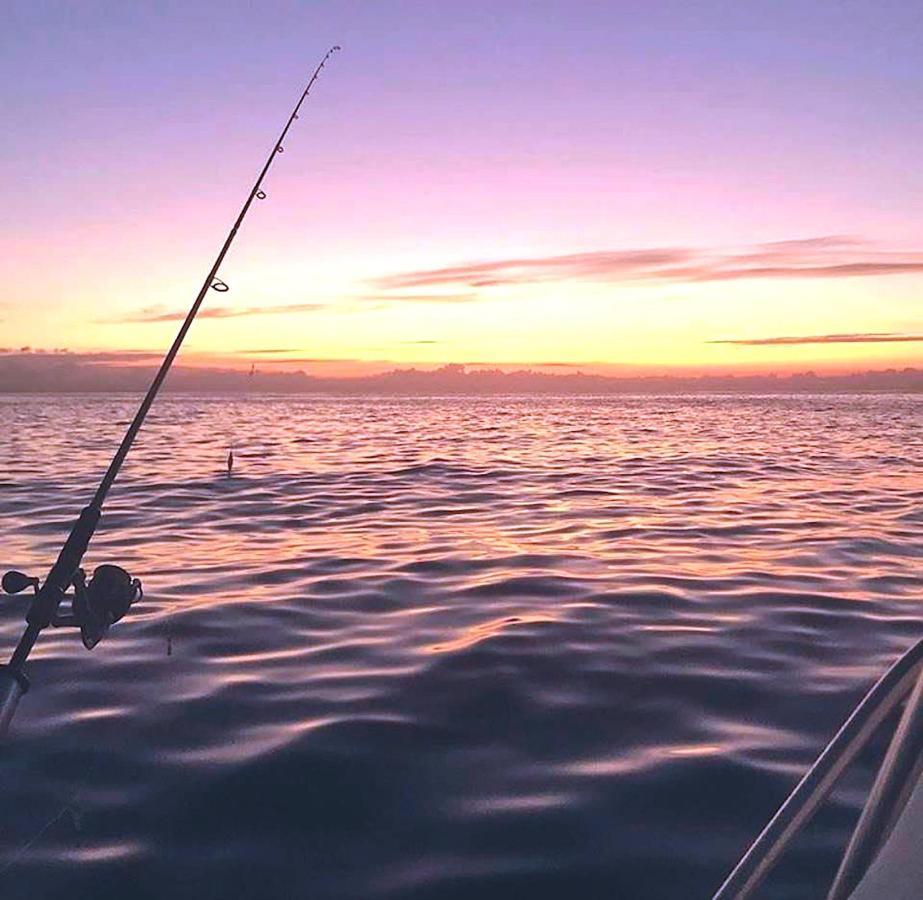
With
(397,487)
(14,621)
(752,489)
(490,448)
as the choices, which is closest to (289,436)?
(490,448)

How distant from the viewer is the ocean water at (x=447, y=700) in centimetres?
405

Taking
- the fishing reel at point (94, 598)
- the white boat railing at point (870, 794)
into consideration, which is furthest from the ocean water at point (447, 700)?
the white boat railing at point (870, 794)

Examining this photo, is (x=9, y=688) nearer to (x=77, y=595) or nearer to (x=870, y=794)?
(x=77, y=595)

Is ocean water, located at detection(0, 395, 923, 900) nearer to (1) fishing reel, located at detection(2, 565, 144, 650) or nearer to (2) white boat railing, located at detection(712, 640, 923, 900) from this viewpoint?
(1) fishing reel, located at detection(2, 565, 144, 650)

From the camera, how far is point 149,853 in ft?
13.4

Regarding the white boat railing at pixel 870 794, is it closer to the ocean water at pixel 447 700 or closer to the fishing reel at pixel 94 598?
the ocean water at pixel 447 700

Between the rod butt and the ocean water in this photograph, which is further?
the ocean water

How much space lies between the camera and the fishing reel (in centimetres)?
337

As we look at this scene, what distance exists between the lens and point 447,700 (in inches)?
236

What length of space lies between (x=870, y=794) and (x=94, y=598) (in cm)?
277

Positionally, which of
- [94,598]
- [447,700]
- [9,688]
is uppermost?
[94,598]

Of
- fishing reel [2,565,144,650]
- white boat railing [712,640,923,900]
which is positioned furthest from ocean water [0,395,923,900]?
white boat railing [712,640,923,900]

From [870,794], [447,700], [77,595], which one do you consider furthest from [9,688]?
[447,700]

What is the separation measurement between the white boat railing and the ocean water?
1907mm
